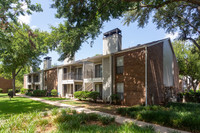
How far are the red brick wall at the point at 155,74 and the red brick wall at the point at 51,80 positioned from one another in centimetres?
1841

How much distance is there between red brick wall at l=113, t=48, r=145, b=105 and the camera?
1255 cm

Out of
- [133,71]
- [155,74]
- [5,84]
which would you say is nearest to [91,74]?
[133,71]

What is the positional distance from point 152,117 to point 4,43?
1260 centimetres

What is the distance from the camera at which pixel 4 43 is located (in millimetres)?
10594

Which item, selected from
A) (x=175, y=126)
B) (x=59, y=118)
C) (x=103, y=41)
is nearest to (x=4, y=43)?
(x=59, y=118)

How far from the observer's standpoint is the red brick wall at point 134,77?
1255 cm

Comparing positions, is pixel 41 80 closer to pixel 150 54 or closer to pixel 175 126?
pixel 150 54

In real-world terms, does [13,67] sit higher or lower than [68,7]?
lower

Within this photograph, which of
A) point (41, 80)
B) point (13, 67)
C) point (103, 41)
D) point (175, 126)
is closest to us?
point (175, 126)

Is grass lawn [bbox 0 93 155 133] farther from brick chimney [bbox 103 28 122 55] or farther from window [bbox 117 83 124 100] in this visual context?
brick chimney [bbox 103 28 122 55]

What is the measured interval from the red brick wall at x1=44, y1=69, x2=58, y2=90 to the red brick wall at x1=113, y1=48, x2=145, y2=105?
51.9 feet

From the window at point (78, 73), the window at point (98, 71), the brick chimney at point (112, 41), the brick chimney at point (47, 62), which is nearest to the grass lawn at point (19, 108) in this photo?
the window at point (98, 71)

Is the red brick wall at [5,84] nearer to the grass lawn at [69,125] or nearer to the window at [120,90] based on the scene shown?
the window at [120,90]

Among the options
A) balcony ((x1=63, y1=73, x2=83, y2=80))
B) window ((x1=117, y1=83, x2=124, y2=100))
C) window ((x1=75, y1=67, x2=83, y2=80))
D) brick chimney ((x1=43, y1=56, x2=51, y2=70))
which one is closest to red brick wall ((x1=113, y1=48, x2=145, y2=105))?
window ((x1=117, y1=83, x2=124, y2=100))
